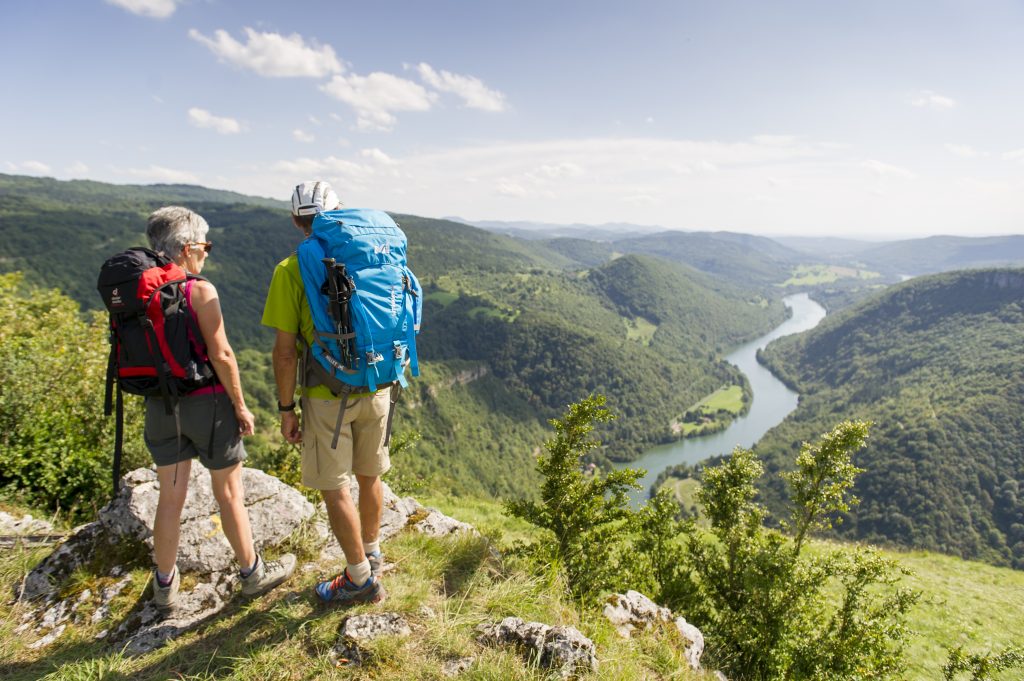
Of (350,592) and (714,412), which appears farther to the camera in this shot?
(714,412)

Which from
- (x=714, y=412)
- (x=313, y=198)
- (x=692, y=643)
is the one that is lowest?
(x=714, y=412)

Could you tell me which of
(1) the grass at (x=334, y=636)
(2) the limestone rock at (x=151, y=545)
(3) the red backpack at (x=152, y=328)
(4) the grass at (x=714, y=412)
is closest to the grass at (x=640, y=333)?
(4) the grass at (x=714, y=412)

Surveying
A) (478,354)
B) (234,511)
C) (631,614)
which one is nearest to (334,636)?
(234,511)

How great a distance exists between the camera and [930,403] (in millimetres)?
101375

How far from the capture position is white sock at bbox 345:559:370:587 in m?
3.25

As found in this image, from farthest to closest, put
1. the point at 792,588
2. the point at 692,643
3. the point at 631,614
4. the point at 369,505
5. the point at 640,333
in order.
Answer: the point at 640,333, the point at 792,588, the point at 692,643, the point at 631,614, the point at 369,505

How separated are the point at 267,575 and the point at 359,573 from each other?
37.9 inches

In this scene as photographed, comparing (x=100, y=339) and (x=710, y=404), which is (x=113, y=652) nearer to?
(x=100, y=339)

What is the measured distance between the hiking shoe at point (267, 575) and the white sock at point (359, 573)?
0.80 m

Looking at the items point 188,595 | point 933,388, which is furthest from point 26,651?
point 933,388

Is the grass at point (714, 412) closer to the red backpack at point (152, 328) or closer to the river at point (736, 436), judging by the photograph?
the river at point (736, 436)

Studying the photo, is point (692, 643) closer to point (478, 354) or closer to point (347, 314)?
point (347, 314)

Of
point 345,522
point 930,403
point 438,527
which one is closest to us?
point 345,522

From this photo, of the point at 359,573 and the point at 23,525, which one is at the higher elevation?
the point at 359,573
